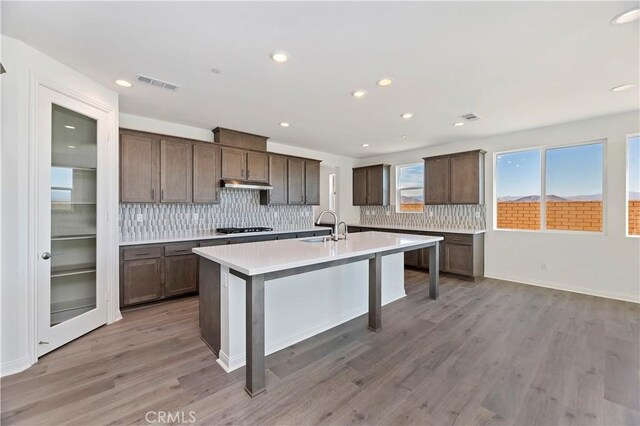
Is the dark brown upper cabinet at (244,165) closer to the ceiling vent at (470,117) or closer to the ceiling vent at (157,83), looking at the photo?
the ceiling vent at (157,83)

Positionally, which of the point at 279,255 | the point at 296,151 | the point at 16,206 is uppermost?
the point at 296,151

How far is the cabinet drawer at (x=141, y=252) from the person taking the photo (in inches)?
136

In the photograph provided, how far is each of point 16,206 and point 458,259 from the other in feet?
19.0

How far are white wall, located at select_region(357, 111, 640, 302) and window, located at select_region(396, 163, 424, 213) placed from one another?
4.15 feet

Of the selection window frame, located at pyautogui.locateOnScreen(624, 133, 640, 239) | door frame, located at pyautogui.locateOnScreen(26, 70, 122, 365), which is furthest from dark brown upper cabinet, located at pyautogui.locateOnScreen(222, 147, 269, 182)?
window frame, located at pyautogui.locateOnScreen(624, 133, 640, 239)

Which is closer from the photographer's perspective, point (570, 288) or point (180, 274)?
point (180, 274)

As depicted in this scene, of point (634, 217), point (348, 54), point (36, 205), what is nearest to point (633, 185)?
point (634, 217)

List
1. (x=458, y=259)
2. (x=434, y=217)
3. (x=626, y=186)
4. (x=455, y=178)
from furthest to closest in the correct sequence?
(x=434, y=217) < (x=455, y=178) < (x=458, y=259) < (x=626, y=186)

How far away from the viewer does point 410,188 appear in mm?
6578

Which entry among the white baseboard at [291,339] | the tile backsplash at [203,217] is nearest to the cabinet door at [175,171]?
the tile backsplash at [203,217]

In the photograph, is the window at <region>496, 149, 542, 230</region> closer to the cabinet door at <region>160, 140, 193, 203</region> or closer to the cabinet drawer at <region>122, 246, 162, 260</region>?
the cabinet door at <region>160, 140, 193, 203</region>

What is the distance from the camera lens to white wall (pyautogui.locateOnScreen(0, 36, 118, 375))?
2160 mm
